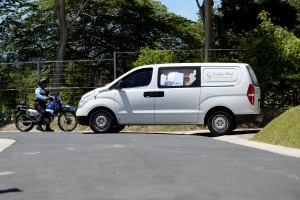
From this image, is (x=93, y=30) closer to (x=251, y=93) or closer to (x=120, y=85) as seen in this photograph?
(x=120, y=85)

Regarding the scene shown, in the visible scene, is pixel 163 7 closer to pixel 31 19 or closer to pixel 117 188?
pixel 31 19

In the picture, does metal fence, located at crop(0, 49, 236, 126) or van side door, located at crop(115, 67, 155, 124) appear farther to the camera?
metal fence, located at crop(0, 49, 236, 126)

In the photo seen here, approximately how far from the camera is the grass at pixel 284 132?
9936mm

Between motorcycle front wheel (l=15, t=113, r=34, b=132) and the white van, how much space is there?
10.5ft

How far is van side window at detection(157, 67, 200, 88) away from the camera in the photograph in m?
12.3

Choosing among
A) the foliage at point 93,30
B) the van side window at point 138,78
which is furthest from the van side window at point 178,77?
the foliage at point 93,30

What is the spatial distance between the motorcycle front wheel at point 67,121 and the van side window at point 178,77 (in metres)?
4.07

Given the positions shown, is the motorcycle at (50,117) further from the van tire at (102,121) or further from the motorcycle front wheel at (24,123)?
the van tire at (102,121)

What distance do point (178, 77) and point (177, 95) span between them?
499mm

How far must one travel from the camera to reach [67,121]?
15.3 meters

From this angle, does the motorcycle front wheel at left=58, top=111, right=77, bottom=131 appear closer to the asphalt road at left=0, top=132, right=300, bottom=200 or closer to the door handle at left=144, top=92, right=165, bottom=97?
the door handle at left=144, top=92, right=165, bottom=97

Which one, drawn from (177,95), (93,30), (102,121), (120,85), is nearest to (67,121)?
(102,121)

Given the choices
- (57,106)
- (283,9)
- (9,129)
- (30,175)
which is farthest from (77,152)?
(283,9)

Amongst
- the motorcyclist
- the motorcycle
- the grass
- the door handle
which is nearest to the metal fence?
the motorcyclist
